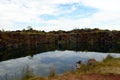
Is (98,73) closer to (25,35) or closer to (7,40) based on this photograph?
(7,40)

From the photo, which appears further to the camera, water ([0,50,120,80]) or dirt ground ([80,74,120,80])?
water ([0,50,120,80])

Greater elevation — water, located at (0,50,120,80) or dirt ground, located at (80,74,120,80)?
dirt ground, located at (80,74,120,80)

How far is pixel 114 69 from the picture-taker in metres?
24.2

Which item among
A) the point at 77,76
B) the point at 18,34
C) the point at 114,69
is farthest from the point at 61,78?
the point at 18,34

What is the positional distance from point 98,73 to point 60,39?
8909 cm

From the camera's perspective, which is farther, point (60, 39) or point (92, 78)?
point (60, 39)

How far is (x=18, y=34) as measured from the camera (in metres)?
99.0

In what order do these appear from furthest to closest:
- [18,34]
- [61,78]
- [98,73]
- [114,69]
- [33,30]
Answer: [33,30], [18,34], [114,69], [98,73], [61,78]

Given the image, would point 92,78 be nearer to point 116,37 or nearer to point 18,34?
point 18,34

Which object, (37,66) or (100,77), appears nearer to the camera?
(100,77)

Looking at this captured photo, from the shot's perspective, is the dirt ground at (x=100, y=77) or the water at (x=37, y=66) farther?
the water at (x=37, y=66)

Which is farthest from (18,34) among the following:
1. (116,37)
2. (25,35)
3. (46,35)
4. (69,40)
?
(116,37)

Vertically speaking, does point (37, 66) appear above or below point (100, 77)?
below

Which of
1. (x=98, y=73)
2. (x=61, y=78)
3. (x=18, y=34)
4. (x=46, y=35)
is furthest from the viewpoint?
(x=46, y=35)
